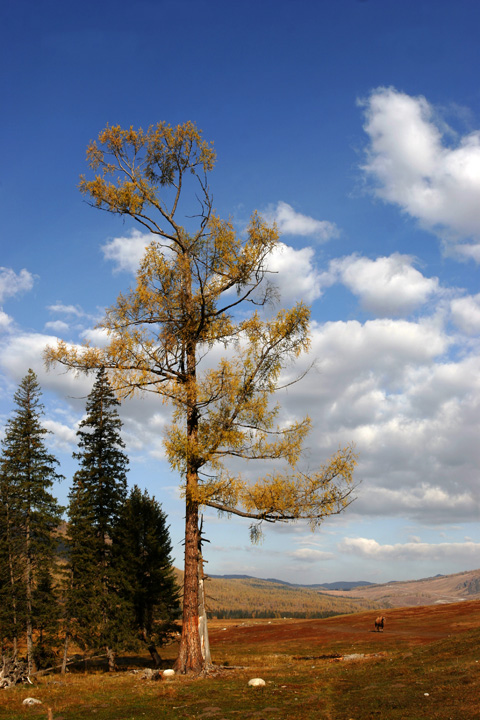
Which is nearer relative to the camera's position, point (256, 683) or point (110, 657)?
point (256, 683)

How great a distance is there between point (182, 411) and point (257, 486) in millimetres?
3791

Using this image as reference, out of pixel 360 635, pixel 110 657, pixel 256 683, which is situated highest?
pixel 256 683

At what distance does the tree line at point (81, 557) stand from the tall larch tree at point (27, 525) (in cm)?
6

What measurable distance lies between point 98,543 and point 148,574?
4.65m

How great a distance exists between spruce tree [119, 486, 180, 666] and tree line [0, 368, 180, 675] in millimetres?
64

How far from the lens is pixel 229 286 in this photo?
63.8 ft

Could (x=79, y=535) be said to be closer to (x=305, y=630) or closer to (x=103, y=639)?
(x=103, y=639)

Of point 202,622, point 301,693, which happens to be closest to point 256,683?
point 301,693

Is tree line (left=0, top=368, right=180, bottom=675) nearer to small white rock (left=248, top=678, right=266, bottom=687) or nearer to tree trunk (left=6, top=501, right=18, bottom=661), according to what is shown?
tree trunk (left=6, top=501, right=18, bottom=661)

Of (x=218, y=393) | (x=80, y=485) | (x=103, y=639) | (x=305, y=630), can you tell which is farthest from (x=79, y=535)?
(x=305, y=630)

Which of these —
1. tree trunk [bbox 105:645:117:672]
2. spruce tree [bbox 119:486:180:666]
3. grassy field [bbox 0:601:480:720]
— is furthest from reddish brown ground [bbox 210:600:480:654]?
tree trunk [bbox 105:645:117:672]

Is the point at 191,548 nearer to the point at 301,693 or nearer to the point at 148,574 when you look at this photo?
the point at 301,693

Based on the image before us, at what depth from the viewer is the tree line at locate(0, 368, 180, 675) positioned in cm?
2861

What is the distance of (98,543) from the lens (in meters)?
30.0
